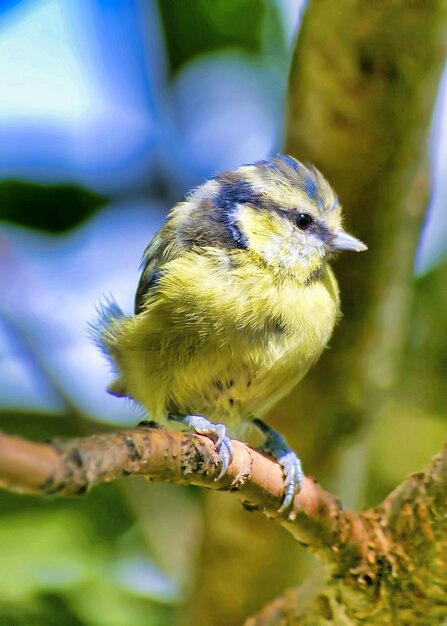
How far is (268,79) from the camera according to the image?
2980 millimetres

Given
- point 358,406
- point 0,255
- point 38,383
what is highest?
point 0,255

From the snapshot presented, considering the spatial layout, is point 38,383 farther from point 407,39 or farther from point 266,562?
point 407,39

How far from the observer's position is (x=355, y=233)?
250cm

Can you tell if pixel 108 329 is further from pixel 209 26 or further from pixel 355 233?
pixel 209 26

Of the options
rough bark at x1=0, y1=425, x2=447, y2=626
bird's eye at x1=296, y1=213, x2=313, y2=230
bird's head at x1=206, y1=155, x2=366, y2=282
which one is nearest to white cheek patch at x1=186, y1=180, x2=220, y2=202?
bird's head at x1=206, y1=155, x2=366, y2=282

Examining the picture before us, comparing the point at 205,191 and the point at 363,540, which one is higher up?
the point at 205,191

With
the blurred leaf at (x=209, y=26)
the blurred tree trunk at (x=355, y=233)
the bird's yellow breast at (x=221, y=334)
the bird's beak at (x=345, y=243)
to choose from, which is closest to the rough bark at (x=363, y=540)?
the bird's yellow breast at (x=221, y=334)

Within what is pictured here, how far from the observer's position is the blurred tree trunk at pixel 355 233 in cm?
234

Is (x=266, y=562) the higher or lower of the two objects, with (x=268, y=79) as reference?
lower

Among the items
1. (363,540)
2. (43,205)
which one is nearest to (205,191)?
(43,205)

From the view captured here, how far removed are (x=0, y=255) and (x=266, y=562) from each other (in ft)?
4.57

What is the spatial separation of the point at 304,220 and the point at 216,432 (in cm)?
80

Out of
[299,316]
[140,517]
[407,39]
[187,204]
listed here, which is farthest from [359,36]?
[140,517]

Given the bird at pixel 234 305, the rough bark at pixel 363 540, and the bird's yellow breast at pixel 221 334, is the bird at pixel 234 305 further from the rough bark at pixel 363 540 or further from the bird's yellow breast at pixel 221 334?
the rough bark at pixel 363 540
